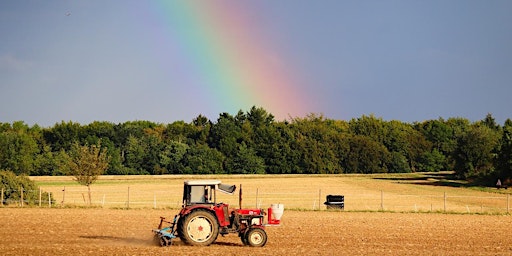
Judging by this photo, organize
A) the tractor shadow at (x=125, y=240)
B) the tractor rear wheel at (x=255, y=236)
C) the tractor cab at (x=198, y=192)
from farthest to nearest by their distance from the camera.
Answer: the tractor shadow at (x=125, y=240), the tractor rear wheel at (x=255, y=236), the tractor cab at (x=198, y=192)

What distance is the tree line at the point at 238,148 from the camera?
10444 centimetres

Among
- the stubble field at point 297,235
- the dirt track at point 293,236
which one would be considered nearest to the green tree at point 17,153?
the stubble field at point 297,235

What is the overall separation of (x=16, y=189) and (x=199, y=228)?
27.2 meters

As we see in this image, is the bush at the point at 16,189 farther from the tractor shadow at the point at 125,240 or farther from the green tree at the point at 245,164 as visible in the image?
the green tree at the point at 245,164

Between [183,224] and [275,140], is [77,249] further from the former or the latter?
[275,140]

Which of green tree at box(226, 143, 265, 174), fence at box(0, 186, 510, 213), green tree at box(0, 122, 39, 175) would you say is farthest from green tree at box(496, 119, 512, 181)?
green tree at box(0, 122, 39, 175)

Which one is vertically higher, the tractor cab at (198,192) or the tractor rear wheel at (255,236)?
the tractor cab at (198,192)

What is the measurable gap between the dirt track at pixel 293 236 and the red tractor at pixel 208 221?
40cm

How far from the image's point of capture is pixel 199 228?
1995cm

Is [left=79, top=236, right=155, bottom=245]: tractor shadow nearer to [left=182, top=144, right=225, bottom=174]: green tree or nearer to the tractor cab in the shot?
the tractor cab

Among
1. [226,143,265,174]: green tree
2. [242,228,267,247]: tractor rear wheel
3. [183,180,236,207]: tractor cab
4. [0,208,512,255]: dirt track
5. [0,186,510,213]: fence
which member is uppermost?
[226,143,265,174]: green tree

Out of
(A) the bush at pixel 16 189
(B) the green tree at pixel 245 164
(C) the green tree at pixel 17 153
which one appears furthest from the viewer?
(B) the green tree at pixel 245 164

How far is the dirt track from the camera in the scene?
19.4m

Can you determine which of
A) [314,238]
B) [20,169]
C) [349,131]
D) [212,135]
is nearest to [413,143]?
[349,131]
